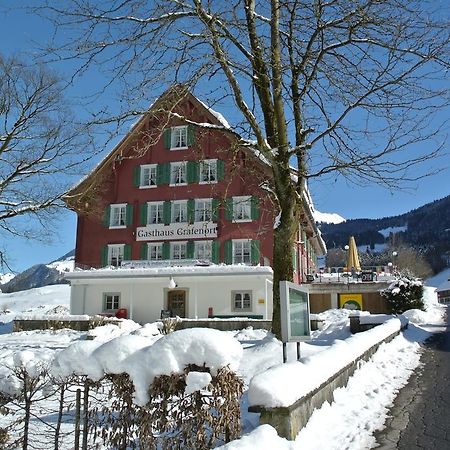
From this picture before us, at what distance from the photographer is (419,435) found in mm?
5645

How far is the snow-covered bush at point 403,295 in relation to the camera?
95.7 ft

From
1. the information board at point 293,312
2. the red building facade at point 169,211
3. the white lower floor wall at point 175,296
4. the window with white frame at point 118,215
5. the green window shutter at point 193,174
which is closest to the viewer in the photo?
the information board at point 293,312

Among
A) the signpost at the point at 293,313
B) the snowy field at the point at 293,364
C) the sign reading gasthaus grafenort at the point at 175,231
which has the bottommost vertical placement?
the snowy field at the point at 293,364

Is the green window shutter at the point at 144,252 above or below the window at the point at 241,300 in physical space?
above

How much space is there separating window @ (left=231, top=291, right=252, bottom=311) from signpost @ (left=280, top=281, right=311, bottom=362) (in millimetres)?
19184

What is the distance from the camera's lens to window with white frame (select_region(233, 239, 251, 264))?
28422mm

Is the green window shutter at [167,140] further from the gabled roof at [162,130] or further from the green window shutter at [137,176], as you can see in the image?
the green window shutter at [137,176]

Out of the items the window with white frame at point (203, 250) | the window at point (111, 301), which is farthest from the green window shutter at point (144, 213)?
the window at point (111, 301)

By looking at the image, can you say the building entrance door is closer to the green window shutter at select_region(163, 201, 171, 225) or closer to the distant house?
the distant house

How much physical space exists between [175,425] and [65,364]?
1211 mm

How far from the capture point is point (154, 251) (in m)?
30.3

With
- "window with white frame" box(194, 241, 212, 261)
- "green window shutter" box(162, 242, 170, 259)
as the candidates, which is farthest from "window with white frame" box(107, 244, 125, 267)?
"window with white frame" box(194, 241, 212, 261)

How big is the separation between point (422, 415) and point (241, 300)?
20.9m

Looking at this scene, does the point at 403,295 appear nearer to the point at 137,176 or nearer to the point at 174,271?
the point at 174,271
